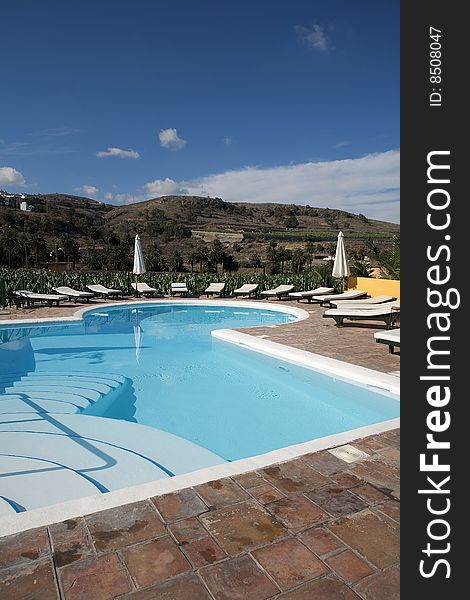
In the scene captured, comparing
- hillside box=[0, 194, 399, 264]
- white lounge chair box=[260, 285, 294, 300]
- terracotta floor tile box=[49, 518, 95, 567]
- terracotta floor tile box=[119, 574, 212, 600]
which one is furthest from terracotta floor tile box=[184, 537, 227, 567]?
hillside box=[0, 194, 399, 264]

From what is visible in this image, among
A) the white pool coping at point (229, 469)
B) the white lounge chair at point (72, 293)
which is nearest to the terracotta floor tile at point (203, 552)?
the white pool coping at point (229, 469)

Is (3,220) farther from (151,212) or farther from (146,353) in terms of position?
(146,353)

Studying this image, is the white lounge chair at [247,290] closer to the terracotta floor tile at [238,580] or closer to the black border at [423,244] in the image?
the terracotta floor tile at [238,580]

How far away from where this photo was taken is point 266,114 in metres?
20.8

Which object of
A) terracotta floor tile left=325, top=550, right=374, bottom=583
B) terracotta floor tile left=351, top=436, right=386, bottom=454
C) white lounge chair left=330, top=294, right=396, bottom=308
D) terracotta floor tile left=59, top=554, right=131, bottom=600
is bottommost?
terracotta floor tile left=351, top=436, right=386, bottom=454

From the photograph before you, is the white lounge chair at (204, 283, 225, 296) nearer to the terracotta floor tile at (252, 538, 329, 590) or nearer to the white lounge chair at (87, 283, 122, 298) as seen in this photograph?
the white lounge chair at (87, 283, 122, 298)

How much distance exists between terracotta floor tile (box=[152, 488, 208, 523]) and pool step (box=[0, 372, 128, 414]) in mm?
3860

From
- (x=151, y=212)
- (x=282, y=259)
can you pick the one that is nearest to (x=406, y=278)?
(x=282, y=259)

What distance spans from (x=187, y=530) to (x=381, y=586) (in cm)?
105

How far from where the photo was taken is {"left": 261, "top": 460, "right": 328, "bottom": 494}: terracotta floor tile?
2.96 meters

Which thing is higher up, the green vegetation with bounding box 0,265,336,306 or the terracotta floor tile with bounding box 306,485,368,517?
the green vegetation with bounding box 0,265,336,306

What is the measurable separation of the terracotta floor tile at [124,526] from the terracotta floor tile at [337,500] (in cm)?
101

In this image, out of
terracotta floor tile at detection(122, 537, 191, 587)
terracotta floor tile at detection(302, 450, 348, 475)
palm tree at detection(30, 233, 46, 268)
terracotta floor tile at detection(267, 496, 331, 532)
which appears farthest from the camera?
palm tree at detection(30, 233, 46, 268)

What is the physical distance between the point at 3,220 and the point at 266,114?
2924cm
